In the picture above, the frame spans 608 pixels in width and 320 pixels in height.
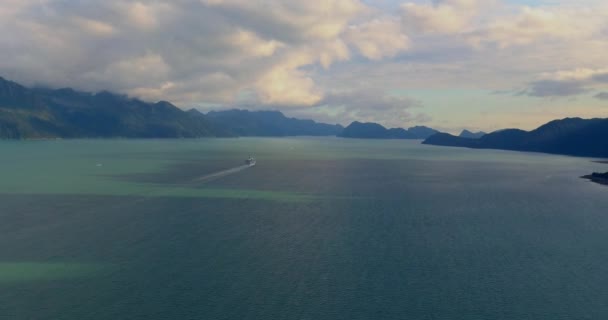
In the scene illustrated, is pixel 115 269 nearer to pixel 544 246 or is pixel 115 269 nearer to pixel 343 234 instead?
pixel 343 234

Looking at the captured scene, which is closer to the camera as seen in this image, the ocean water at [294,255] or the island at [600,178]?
the ocean water at [294,255]

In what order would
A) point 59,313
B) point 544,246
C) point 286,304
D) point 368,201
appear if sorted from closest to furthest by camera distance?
1. point 59,313
2. point 286,304
3. point 544,246
4. point 368,201

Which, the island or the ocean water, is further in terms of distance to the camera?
the island

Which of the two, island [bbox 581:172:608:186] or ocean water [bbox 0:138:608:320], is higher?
island [bbox 581:172:608:186]

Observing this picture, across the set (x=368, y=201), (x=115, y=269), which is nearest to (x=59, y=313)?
(x=115, y=269)

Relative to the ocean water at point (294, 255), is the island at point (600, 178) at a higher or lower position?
higher

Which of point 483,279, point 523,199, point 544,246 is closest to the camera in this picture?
point 483,279

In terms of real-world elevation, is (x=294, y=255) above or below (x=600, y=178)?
below

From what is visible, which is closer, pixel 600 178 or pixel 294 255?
pixel 294 255
